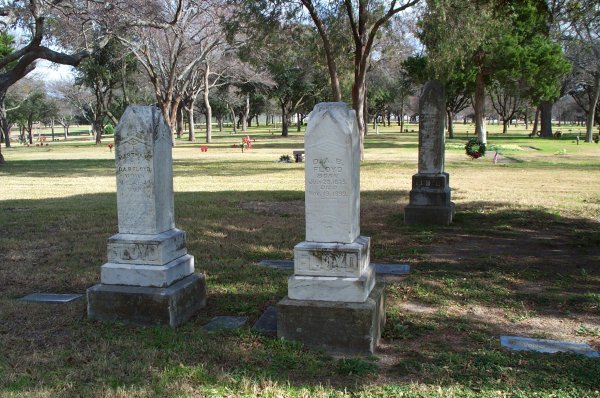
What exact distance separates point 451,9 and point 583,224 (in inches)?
406

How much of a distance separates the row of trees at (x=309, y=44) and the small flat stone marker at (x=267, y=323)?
867cm

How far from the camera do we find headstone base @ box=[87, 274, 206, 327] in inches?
205

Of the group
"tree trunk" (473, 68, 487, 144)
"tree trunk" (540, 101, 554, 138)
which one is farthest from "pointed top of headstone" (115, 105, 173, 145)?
"tree trunk" (540, 101, 554, 138)

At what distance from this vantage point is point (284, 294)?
20.1ft

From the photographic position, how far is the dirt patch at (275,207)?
12.1 m

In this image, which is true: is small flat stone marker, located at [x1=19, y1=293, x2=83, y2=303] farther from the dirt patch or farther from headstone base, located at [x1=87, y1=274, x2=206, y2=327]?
the dirt patch

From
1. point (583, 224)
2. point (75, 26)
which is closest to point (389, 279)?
point (583, 224)

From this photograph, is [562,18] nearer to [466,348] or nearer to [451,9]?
[451,9]

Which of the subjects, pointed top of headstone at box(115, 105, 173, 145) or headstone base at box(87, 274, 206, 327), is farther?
pointed top of headstone at box(115, 105, 173, 145)

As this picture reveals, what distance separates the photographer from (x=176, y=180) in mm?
19000

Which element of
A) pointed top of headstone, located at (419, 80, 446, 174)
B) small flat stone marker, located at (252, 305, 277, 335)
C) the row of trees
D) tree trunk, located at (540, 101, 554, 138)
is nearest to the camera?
small flat stone marker, located at (252, 305, 277, 335)

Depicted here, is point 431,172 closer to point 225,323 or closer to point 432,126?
point 432,126

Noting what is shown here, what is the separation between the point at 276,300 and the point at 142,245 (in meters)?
1.52

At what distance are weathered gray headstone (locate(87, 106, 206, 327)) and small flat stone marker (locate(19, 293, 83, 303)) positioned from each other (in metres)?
0.74
